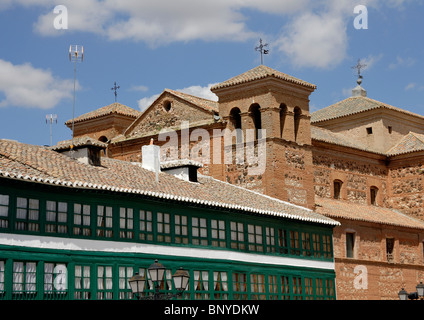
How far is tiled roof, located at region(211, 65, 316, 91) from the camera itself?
33750 millimetres

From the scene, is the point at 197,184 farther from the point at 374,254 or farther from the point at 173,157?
the point at 374,254

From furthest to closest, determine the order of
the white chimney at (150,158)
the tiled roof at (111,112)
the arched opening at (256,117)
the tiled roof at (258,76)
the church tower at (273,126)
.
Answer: the tiled roof at (111,112)
the arched opening at (256,117)
the tiled roof at (258,76)
the church tower at (273,126)
the white chimney at (150,158)

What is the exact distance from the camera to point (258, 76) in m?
33.8

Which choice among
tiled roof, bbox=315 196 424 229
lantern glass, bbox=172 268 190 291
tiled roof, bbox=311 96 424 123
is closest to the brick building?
tiled roof, bbox=315 196 424 229

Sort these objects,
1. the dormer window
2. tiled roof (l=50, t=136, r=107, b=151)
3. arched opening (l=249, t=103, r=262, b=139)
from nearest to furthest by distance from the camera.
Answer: tiled roof (l=50, t=136, r=107, b=151), arched opening (l=249, t=103, r=262, b=139), the dormer window

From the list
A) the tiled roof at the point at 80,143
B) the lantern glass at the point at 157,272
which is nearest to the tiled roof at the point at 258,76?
the tiled roof at the point at 80,143

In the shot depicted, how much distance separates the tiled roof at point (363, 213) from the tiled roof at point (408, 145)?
11.0ft

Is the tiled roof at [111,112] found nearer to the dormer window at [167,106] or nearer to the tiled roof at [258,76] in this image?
the dormer window at [167,106]

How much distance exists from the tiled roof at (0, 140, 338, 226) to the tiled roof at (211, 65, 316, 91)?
6723 mm

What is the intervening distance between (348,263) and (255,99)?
8.66m

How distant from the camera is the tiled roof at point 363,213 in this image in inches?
1367

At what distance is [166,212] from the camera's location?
23.0 metres

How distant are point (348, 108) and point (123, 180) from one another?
26.3 meters

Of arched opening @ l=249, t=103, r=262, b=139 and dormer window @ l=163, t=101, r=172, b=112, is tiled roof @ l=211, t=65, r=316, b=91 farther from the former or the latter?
dormer window @ l=163, t=101, r=172, b=112
